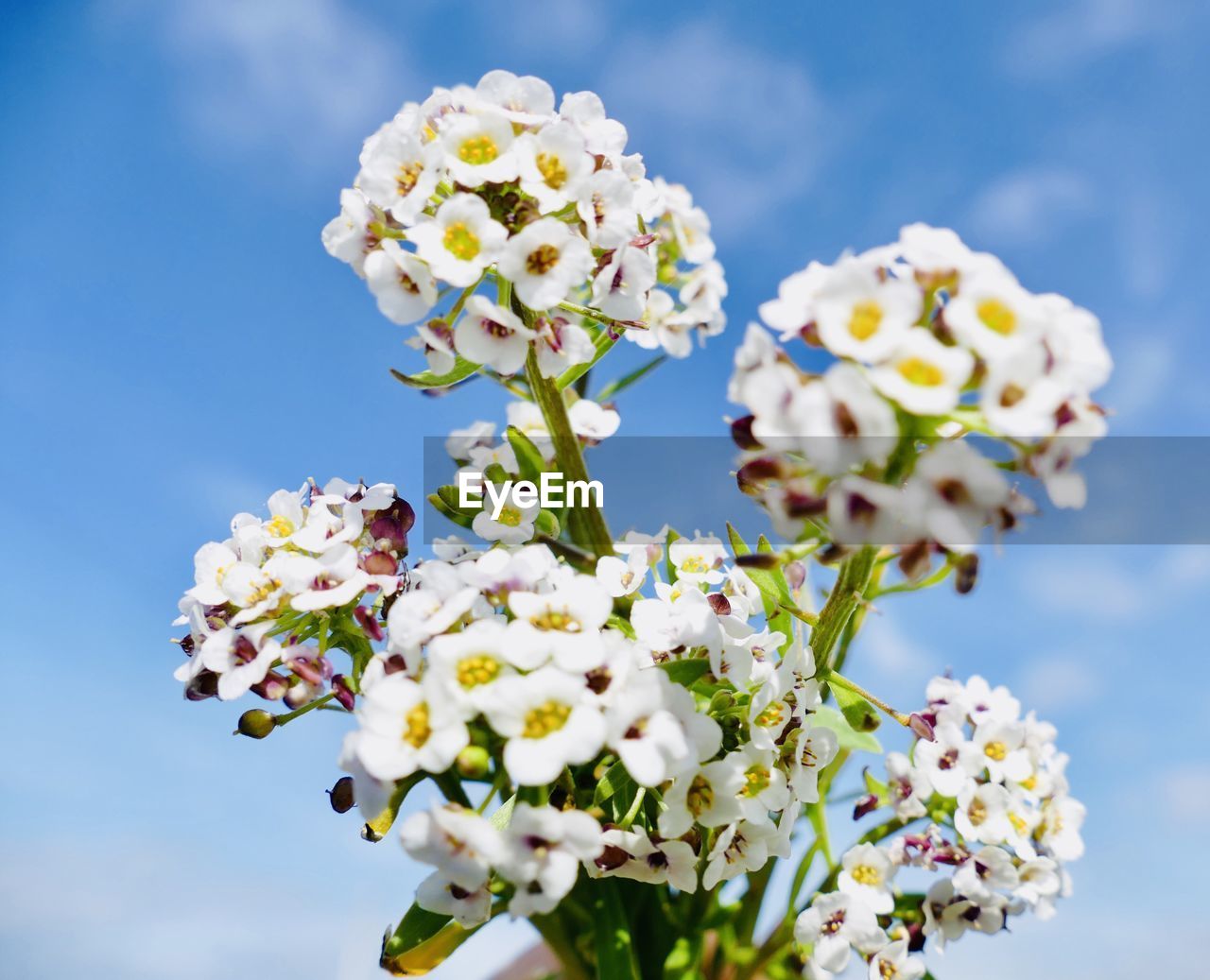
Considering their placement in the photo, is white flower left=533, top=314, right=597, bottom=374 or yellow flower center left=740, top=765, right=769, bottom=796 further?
white flower left=533, top=314, right=597, bottom=374

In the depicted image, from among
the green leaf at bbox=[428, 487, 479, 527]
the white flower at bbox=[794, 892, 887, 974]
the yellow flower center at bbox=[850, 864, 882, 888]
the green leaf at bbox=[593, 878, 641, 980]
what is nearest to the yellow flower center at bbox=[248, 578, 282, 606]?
the green leaf at bbox=[428, 487, 479, 527]

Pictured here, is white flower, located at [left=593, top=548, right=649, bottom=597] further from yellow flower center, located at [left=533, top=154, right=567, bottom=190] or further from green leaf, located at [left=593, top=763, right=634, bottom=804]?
yellow flower center, located at [left=533, top=154, right=567, bottom=190]

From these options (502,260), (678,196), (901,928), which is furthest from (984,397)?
(678,196)

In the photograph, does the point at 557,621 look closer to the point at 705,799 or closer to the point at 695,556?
the point at 705,799

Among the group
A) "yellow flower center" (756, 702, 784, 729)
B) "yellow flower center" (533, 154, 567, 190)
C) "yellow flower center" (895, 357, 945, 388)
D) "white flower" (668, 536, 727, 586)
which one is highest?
"yellow flower center" (533, 154, 567, 190)

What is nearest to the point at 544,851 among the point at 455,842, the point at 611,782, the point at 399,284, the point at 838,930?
the point at 455,842

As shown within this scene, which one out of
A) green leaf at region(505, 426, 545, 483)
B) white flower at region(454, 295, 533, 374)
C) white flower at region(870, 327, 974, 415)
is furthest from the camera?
green leaf at region(505, 426, 545, 483)

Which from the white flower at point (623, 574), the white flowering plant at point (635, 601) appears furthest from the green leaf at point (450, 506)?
the white flower at point (623, 574)

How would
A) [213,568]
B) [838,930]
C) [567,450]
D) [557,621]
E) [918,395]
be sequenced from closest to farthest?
[918,395] < [557,621] < [213,568] < [567,450] < [838,930]
